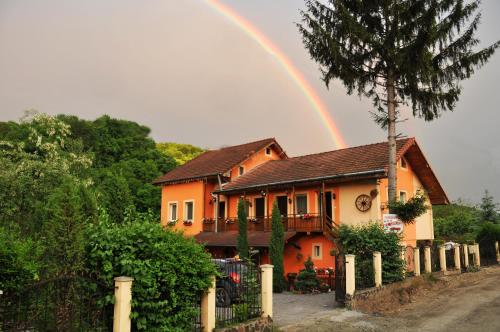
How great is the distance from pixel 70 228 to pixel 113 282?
1.16 m

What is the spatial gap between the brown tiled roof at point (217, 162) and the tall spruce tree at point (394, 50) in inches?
438

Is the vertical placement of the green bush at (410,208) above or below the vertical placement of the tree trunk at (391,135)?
below

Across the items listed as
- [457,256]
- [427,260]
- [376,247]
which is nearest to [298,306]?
[376,247]

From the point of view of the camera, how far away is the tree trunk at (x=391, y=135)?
722 inches

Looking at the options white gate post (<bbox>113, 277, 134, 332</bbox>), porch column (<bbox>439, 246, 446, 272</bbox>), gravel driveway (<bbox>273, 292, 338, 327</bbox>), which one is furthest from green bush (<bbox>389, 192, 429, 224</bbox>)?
white gate post (<bbox>113, 277, 134, 332</bbox>)

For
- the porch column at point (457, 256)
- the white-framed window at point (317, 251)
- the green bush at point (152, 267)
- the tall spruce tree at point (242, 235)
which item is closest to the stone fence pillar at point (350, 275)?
the green bush at point (152, 267)

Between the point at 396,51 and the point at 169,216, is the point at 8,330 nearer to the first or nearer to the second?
the point at 396,51

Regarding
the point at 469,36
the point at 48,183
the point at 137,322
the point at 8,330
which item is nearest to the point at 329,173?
the point at 469,36

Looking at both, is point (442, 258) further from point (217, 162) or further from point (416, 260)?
point (217, 162)

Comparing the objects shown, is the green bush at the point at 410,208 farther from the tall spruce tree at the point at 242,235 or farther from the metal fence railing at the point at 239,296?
the metal fence railing at the point at 239,296

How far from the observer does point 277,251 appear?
63.9 feet

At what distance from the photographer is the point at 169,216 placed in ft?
103

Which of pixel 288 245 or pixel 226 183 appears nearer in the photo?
pixel 288 245

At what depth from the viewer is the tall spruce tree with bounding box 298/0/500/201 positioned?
17750 millimetres
